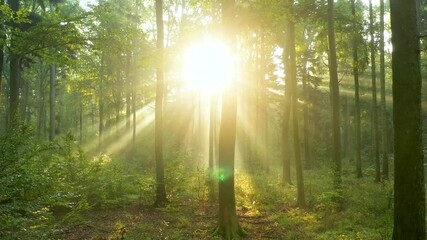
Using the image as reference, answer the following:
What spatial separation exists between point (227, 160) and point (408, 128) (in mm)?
4623

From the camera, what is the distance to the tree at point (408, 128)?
5727 millimetres

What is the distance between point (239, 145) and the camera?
35.2 m

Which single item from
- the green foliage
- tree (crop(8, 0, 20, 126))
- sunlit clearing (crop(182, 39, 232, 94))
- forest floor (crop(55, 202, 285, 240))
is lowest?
forest floor (crop(55, 202, 285, 240))

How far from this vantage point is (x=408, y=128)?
5.79 m

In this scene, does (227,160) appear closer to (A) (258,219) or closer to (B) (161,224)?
(B) (161,224)

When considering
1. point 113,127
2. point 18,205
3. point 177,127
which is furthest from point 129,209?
point 113,127

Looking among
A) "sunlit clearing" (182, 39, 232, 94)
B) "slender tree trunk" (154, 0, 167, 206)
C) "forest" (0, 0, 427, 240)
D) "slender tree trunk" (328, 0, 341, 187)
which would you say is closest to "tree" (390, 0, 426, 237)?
"forest" (0, 0, 427, 240)

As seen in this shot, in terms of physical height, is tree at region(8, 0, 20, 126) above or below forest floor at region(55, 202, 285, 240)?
above

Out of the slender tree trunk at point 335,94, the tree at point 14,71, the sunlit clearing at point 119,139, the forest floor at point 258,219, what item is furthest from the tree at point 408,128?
the sunlit clearing at point 119,139

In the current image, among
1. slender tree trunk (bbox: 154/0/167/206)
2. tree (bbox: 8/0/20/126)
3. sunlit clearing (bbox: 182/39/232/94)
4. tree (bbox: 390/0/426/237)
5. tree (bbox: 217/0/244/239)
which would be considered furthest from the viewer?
sunlit clearing (bbox: 182/39/232/94)

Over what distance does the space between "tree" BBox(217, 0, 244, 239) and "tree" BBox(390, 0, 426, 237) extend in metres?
4.25

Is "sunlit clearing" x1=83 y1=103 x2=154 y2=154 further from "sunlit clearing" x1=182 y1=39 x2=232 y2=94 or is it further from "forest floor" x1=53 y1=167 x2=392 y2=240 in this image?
"forest floor" x1=53 y1=167 x2=392 y2=240

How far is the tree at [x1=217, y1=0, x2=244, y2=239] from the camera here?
9.22 metres

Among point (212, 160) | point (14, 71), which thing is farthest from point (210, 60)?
point (14, 71)
